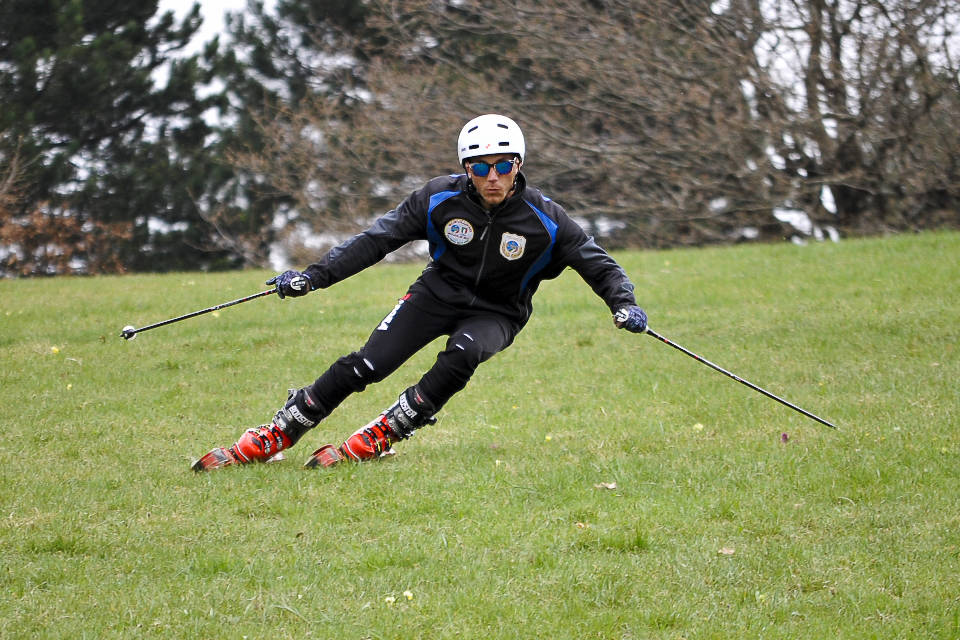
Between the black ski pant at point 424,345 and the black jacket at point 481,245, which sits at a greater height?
the black jacket at point 481,245

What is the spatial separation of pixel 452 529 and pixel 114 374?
554 centimetres

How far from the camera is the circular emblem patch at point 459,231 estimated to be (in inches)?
256

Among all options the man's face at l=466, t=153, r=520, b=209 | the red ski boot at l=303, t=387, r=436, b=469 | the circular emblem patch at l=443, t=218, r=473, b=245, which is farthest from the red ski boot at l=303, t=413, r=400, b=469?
the man's face at l=466, t=153, r=520, b=209


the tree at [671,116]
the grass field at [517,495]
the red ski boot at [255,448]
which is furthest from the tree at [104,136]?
the red ski boot at [255,448]

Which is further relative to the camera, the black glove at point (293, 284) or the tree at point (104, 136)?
the tree at point (104, 136)

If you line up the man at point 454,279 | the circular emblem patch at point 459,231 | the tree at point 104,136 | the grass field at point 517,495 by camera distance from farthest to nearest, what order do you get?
A: the tree at point 104,136 → the circular emblem patch at point 459,231 → the man at point 454,279 → the grass field at point 517,495

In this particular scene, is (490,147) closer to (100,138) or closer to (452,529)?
(452,529)

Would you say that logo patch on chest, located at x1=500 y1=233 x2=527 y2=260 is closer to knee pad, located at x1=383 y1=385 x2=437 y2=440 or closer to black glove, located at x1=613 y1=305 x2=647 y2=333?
black glove, located at x1=613 y1=305 x2=647 y2=333

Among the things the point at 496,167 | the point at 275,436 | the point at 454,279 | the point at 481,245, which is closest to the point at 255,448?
the point at 275,436

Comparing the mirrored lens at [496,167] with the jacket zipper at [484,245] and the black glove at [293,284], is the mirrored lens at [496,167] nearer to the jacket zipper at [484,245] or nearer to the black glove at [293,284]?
the jacket zipper at [484,245]

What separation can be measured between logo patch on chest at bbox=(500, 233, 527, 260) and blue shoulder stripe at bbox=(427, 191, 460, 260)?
362 millimetres

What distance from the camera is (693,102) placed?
2331cm

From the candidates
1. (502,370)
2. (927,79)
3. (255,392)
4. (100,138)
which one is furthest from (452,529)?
(100,138)

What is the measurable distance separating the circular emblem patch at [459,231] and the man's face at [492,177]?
0.18 metres
